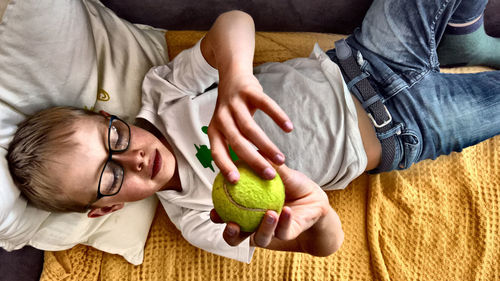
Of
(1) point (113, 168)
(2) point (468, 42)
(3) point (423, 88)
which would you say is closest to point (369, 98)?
(3) point (423, 88)

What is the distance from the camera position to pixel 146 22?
4.50 ft

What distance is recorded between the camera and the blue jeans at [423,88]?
1.12 metres

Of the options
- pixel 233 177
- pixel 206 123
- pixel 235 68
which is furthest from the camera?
pixel 206 123

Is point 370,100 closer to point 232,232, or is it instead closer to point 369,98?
point 369,98

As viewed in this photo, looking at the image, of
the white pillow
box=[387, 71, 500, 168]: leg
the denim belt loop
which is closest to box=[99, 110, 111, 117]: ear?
the white pillow

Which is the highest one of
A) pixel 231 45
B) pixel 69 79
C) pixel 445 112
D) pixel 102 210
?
pixel 231 45

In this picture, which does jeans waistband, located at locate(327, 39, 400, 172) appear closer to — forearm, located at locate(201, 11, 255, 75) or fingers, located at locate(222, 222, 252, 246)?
forearm, located at locate(201, 11, 255, 75)

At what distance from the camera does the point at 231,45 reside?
961 millimetres

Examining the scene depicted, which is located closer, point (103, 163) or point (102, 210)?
point (103, 163)

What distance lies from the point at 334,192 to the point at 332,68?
0.46 meters

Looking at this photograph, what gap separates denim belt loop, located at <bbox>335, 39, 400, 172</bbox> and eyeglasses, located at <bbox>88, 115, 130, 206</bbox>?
0.74 metres

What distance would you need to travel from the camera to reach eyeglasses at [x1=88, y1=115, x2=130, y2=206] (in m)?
0.96

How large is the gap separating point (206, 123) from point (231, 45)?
0.97ft

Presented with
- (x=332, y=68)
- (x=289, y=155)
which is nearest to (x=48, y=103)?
(x=289, y=155)
